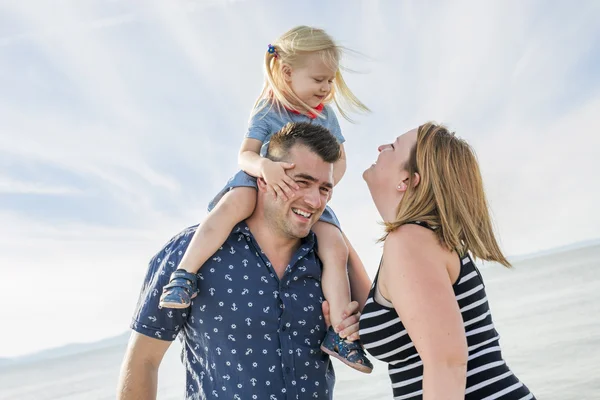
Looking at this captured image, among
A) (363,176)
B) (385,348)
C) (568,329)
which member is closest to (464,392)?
(385,348)

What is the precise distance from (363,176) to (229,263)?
3.01 feet

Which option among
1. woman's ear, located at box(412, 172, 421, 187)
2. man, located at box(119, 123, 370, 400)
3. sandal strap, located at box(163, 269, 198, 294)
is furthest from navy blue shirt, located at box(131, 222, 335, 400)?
woman's ear, located at box(412, 172, 421, 187)

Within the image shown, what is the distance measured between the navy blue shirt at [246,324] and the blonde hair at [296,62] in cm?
77

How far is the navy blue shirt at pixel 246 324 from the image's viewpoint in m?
3.40

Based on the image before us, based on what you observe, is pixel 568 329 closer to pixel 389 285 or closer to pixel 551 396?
pixel 551 396

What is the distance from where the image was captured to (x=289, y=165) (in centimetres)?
347

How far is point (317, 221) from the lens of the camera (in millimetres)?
3807

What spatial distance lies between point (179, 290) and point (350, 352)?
2.81 feet

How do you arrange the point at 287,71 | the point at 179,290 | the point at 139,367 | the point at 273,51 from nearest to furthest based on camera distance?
the point at 179,290, the point at 139,367, the point at 287,71, the point at 273,51

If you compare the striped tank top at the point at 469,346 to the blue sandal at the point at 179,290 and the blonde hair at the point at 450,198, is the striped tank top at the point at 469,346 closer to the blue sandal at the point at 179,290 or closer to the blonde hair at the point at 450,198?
the blonde hair at the point at 450,198

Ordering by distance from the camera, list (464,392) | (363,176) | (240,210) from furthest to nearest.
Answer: (240,210)
(363,176)
(464,392)

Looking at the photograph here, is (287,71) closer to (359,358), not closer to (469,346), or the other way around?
(359,358)

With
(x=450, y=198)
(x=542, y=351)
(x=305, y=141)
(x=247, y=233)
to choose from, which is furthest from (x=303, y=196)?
(x=542, y=351)

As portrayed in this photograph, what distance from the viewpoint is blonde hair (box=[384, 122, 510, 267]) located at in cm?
262
